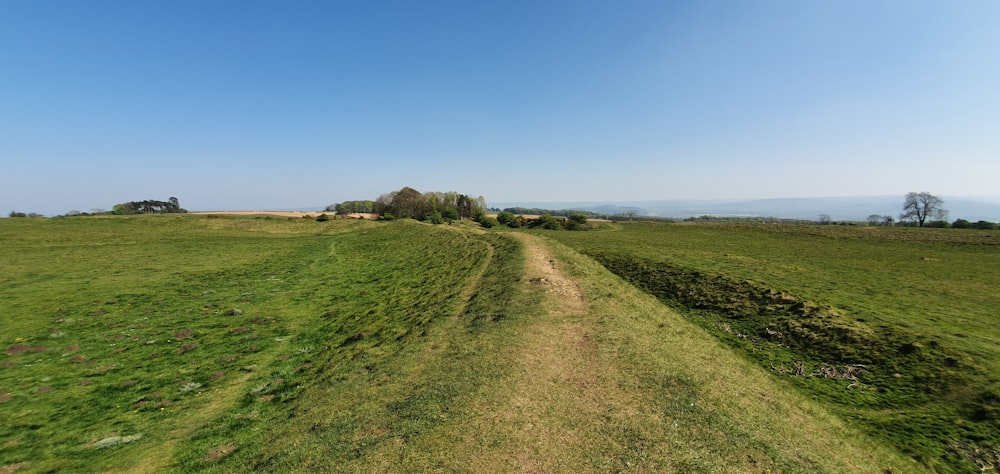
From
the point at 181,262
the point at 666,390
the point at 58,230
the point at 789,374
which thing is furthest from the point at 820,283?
the point at 58,230

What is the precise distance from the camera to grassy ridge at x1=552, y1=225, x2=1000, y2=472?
37.1 ft

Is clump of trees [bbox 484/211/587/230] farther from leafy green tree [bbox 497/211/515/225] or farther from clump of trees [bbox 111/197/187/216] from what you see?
clump of trees [bbox 111/197/187/216]

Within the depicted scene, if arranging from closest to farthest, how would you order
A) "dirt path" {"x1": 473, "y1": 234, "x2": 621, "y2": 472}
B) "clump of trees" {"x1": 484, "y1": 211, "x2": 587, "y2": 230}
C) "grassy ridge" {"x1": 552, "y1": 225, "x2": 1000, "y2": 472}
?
"dirt path" {"x1": 473, "y1": 234, "x2": 621, "y2": 472} < "grassy ridge" {"x1": 552, "y1": 225, "x2": 1000, "y2": 472} < "clump of trees" {"x1": 484, "y1": 211, "x2": 587, "y2": 230}

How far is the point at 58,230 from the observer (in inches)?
2410

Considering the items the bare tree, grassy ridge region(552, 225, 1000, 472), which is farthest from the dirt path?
the bare tree

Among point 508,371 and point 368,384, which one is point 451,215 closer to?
point 368,384

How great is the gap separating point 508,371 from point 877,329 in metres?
19.6

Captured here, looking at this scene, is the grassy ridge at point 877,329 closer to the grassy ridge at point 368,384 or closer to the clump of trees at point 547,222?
the grassy ridge at point 368,384

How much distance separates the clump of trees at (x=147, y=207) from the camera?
342 ft

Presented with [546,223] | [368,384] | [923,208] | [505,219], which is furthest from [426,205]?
[923,208]

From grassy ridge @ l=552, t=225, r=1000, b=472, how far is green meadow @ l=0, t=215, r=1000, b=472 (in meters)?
0.11

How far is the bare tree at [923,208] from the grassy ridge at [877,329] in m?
89.8

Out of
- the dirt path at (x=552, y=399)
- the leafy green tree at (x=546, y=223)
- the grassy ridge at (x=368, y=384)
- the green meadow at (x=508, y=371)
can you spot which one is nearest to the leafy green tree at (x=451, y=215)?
the leafy green tree at (x=546, y=223)

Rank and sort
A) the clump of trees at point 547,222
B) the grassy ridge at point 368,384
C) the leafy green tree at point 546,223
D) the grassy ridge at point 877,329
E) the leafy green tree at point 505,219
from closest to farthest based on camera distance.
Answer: the grassy ridge at point 368,384, the grassy ridge at point 877,329, the clump of trees at point 547,222, the leafy green tree at point 546,223, the leafy green tree at point 505,219
